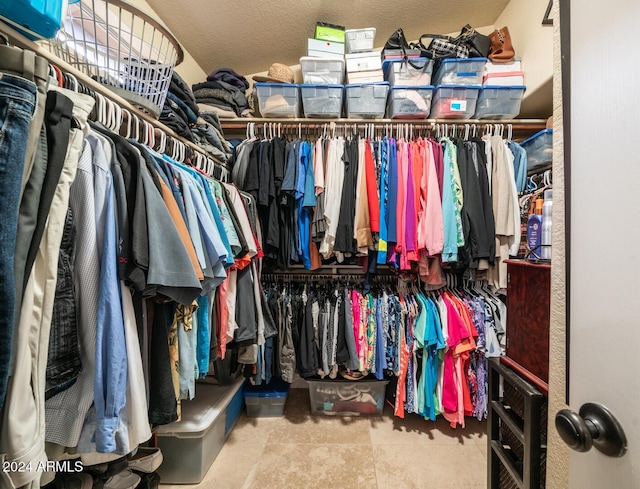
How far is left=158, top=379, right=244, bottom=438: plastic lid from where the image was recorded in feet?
3.99

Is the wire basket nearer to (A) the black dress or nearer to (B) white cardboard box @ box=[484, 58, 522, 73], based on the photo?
(A) the black dress

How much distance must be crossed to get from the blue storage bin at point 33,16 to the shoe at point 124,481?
1.38 metres

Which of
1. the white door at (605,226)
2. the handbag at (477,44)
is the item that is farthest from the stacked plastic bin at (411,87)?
the white door at (605,226)

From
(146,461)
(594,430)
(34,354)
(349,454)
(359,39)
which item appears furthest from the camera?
(359,39)

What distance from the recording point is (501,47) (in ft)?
5.45

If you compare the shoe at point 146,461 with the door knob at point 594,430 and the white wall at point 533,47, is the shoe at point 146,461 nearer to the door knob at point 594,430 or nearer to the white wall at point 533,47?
the door knob at point 594,430

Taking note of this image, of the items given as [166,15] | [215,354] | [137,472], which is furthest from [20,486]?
[166,15]

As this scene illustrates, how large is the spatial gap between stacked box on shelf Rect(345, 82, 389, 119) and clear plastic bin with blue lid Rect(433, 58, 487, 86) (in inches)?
15.3

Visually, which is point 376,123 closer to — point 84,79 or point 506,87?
point 506,87

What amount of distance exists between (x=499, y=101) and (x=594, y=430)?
76.6 inches

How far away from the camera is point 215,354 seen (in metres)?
1.14

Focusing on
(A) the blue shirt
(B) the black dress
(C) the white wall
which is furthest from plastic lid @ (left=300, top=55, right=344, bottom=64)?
(A) the blue shirt

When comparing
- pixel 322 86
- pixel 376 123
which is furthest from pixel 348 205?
pixel 322 86

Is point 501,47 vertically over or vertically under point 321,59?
over
